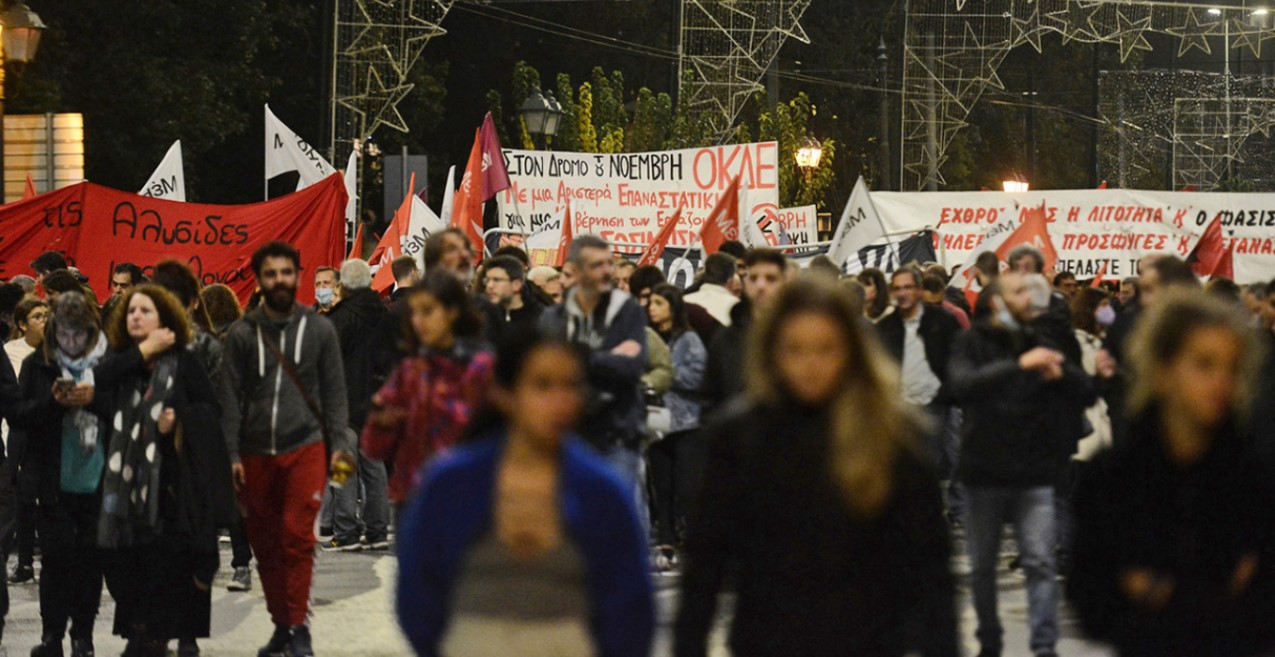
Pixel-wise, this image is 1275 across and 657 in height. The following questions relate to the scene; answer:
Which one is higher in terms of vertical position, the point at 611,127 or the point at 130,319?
the point at 611,127

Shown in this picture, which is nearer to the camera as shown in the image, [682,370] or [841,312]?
[841,312]

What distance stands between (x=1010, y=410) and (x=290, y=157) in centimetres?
1422

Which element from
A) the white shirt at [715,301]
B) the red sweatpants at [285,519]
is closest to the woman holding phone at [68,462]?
the red sweatpants at [285,519]

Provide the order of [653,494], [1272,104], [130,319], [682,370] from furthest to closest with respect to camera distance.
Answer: [1272,104]
[653,494]
[682,370]
[130,319]

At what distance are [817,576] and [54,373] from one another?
209 inches

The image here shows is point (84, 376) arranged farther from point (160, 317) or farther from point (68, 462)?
point (160, 317)

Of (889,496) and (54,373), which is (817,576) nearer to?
(889,496)

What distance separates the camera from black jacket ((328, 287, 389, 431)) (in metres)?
12.4

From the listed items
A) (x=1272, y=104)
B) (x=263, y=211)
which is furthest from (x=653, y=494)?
(x=1272, y=104)

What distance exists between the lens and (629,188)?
73.4 ft

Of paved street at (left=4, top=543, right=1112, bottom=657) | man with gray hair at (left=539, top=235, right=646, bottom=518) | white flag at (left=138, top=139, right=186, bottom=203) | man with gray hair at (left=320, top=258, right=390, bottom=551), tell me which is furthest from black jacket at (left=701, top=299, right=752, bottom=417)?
white flag at (left=138, top=139, right=186, bottom=203)

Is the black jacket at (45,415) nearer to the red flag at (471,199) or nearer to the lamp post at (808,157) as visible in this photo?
the red flag at (471,199)

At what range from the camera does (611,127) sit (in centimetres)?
3459

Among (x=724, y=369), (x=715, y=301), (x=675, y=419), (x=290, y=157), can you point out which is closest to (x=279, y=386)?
(x=724, y=369)
